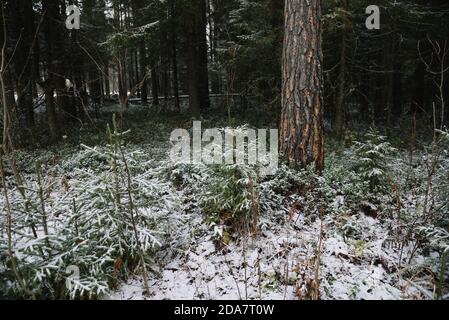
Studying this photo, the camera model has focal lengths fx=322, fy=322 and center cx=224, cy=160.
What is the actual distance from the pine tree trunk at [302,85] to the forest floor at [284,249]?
0.49 meters

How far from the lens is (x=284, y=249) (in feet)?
13.7

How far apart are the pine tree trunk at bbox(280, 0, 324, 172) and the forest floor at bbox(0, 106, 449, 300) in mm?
486

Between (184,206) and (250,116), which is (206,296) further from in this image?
(250,116)

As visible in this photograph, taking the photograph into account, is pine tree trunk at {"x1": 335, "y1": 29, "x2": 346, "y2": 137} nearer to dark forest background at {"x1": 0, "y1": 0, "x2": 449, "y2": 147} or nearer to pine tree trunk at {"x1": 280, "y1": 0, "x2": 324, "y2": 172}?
dark forest background at {"x1": 0, "y1": 0, "x2": 449, "y2": 147}

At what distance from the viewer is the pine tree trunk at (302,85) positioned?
5.45 m

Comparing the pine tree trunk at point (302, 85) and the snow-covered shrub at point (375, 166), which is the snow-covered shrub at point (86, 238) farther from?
the snow-covered shrub at point (375, 166)

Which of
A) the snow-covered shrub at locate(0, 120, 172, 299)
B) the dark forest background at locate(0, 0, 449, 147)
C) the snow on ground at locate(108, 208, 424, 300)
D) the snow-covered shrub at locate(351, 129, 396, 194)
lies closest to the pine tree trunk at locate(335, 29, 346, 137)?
the dark forest background at locate(0, 0, 449, 147)

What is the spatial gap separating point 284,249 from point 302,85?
2.84 meters

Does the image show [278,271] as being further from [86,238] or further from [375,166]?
[375,166]

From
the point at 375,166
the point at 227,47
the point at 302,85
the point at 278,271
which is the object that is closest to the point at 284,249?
the point at 278,271

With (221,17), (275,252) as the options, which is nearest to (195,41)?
(221,17)

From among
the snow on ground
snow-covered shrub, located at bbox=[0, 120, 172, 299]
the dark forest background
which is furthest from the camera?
the dark forest background

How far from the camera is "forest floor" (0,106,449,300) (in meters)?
3.65

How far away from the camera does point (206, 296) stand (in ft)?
12.0
